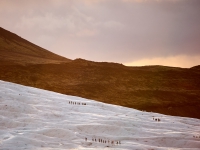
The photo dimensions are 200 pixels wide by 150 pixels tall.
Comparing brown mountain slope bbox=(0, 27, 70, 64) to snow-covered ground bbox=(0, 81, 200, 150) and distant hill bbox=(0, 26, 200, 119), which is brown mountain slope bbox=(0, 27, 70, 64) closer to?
distant hill bbox=(0, 26, 200, 119)

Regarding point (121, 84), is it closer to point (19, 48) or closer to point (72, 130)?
point (72, 130)

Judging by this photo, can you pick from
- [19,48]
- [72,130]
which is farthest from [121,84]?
[19,48]

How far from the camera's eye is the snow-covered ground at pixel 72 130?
10562mm

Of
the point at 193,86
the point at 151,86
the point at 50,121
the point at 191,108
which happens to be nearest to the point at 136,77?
the point at 151,86

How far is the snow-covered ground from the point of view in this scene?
10.6 metres

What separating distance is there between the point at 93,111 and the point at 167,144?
265 inches

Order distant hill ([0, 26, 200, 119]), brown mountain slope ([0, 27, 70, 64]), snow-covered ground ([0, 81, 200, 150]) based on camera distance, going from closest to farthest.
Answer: snow-covered ground ([0, 81, 200, 150]) < distant hill ([0, 26, 200, 119]) < brown mountain slope ([0, 27, 70, 64])

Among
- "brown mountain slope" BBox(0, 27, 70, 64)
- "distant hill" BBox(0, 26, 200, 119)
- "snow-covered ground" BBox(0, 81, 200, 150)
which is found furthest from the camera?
"brown mountain slope" BBox(0, 27, 70, 64)

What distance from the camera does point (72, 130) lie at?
12578mm

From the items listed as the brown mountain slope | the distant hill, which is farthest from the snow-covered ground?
the brown mountain slope

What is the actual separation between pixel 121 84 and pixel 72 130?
32.9 m

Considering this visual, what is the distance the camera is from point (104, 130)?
1306cm

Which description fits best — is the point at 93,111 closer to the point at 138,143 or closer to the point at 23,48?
the point at 138,143

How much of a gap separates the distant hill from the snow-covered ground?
2058 centimetres
